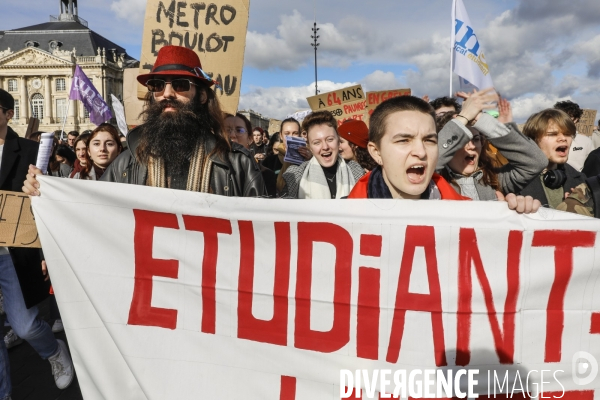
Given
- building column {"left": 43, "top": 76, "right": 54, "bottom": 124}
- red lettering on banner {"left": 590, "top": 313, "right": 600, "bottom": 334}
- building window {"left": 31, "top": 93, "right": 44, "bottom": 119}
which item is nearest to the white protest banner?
red lettering on banner {"left": 590, "top": 313, "right": 600, "bottom": 334}

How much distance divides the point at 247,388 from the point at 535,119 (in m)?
2.62

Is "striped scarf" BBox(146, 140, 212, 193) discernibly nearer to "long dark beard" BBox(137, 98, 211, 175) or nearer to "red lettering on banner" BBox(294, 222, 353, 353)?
"long dark beard" BBox(137, 98, 211, 175)

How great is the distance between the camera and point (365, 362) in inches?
88.7

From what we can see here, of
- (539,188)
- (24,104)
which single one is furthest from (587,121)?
(24,104)

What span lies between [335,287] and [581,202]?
3.99 ft

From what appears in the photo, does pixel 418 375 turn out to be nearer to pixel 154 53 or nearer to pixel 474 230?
pixel 474 230

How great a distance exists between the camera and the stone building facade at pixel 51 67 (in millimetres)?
80062

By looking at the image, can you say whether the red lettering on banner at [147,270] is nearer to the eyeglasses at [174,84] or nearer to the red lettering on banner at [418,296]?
the eyeglasses at [174,84]

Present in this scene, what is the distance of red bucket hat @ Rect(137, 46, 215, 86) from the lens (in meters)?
2.71

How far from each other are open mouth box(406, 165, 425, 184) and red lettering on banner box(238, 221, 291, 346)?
0.59m

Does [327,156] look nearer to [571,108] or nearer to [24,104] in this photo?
[571,108]

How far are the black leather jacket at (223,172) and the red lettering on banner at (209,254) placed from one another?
25cm

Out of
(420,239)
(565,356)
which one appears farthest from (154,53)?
(565,356)

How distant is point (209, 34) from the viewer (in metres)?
3.88
